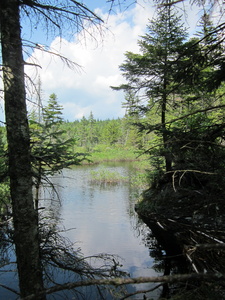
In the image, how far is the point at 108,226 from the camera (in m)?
9.44

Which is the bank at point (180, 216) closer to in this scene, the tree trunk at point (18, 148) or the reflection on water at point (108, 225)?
the reflection on water at point (108, 225)

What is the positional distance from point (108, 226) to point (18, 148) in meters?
7.34

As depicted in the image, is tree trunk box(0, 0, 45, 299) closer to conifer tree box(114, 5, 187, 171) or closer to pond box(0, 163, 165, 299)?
pond box(0, 163, 165, 299)

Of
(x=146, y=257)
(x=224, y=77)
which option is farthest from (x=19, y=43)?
(x=146, y=257)

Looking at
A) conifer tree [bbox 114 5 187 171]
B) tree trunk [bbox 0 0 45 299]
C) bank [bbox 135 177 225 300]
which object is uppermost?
conifer tree [bbox 114 5 187 171]

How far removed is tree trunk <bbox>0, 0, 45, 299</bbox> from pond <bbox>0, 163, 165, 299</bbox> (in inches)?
27.0

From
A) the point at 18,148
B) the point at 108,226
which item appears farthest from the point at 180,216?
the point at 18,148

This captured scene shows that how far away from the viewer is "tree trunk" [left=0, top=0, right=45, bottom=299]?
286 cm

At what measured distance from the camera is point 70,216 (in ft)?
34.4

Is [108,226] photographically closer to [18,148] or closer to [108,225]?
[108,225]

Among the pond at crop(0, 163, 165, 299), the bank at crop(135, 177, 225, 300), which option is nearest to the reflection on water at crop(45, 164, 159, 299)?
the pond at crop(0, 163, 165, 299)

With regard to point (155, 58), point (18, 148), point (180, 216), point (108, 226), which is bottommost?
point (108, 226)

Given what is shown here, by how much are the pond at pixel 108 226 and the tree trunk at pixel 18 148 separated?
0.68 metres

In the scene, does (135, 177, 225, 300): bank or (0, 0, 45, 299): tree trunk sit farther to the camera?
(135, 177, 225, 300): bank
